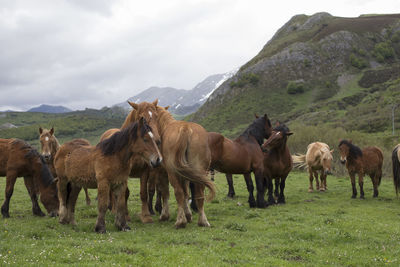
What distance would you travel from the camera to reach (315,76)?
98938 millimetres

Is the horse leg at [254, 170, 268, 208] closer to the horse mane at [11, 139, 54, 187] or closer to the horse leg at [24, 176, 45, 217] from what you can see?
the horse mane at [11, 139, 54, 187]

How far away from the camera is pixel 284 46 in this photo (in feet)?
398

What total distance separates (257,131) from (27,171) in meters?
8.33

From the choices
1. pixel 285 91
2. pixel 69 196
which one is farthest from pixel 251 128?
pixel 285 91

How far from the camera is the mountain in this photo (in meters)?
81.9

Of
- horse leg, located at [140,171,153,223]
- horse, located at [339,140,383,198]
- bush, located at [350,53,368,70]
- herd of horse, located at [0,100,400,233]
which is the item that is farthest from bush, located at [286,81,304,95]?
horse leg, located at [140,171,153,223]

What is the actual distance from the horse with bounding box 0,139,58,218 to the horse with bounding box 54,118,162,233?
244 cm

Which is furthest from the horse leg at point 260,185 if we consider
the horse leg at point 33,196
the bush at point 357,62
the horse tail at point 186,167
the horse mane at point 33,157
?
the bush at point 357,62

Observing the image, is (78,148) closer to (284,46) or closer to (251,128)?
(251,128)

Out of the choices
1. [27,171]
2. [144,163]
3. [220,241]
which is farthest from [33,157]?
[220,241]

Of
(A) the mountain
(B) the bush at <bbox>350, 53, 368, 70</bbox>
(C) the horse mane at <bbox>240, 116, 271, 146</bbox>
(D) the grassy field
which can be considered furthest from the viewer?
(B) the bush at <bbox>350, 53, 368, 70</bbox>

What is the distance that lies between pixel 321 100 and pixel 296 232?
82876 mm

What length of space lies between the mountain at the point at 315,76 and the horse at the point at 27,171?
6414cm

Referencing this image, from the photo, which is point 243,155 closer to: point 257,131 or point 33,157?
point 257,131
